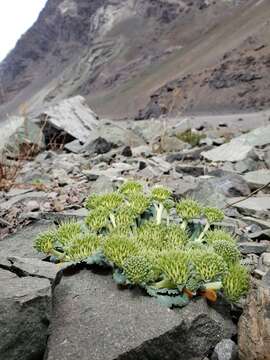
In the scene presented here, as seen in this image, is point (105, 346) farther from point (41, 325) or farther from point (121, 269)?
point (121, 269)

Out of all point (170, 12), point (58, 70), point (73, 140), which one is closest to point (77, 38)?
point (58, 70)

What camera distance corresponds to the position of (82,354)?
2430mm

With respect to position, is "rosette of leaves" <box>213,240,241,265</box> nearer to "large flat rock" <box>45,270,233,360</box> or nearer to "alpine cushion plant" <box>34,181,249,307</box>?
"alpine cushion plant" <box>34,181,249,307</box>

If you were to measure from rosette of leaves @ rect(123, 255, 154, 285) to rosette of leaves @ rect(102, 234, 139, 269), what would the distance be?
0.22 ft

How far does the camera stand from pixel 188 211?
11.5 ft

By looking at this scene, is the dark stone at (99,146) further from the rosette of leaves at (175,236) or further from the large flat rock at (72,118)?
the rosette of leaves at (175,236)

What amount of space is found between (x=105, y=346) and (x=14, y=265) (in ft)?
2.42

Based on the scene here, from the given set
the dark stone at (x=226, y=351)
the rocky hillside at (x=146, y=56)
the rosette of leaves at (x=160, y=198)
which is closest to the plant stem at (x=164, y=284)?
the dark stone at (x=226, y=351)

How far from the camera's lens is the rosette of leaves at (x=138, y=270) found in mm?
2750

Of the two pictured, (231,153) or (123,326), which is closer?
(123,326)

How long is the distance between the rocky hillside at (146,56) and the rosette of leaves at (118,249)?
956 inches

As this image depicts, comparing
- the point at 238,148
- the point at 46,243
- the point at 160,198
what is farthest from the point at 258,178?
the point at 46,243

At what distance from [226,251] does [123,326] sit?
2.62 ft

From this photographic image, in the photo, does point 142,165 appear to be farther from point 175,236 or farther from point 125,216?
point 175,236
